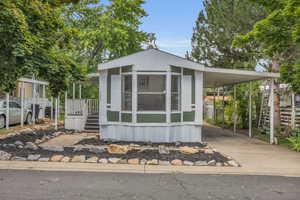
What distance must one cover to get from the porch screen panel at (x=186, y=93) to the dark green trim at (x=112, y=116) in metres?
2.34

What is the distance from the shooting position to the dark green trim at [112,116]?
372 inches

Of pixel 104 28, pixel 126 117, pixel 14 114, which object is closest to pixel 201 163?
pixel 126 117

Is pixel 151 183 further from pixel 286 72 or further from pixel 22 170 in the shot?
pixel 286 72

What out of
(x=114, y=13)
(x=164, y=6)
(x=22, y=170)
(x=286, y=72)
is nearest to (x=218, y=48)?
A: (x=164, y=6)

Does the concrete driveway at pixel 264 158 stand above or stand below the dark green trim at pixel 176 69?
below

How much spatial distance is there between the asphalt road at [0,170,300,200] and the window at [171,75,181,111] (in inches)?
164

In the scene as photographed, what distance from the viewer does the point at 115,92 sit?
9.41 m

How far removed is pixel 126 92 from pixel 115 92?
1.28ft

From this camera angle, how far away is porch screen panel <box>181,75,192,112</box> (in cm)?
943

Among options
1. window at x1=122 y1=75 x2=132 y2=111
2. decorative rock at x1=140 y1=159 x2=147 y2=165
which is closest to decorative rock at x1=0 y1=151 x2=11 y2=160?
decorative rock at x1=140 y1=159 x2=147 y2=165

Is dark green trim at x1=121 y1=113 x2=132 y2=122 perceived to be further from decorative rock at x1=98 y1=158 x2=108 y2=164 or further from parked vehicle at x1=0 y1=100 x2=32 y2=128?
parked vehicle at x1=0 y1=100 x2=32 y2=128

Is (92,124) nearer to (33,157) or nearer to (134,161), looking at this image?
(33,157)

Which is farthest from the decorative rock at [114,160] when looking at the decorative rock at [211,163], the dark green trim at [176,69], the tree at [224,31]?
the tree at [224,31]

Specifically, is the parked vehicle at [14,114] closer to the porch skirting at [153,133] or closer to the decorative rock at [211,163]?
the porch skirting at [153,133]
